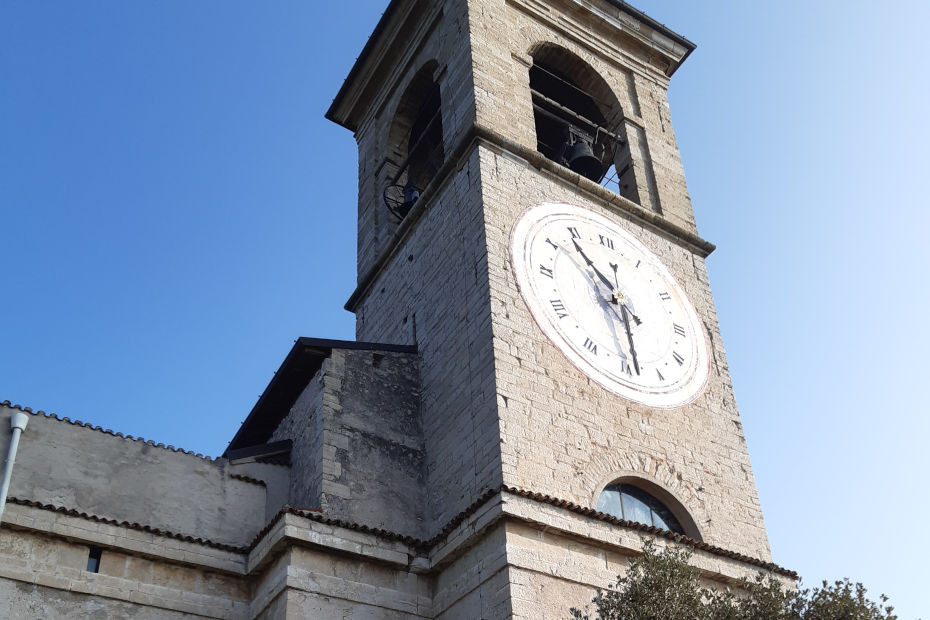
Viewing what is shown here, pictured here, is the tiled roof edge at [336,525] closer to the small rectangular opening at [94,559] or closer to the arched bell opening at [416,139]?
the small rectangular opening at [94,559]

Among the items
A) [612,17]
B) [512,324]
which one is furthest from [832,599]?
[612,17]

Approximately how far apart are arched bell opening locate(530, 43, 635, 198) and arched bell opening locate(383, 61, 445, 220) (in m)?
1.61

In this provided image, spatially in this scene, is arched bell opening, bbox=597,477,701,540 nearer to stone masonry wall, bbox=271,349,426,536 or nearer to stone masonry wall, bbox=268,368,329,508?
stone masonry wall, bbox=271,349,426,536

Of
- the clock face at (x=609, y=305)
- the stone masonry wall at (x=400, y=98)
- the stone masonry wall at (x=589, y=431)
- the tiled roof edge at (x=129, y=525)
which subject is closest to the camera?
the tiled roof edge at (x=129, y=525)

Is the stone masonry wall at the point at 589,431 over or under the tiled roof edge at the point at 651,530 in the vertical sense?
over

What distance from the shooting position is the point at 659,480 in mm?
10805

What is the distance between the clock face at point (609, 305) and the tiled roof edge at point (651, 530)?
1.90 meters

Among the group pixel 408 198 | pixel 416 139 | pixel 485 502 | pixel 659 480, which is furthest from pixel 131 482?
pixel 416 139

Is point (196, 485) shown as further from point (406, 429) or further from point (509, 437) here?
point (509, 437)

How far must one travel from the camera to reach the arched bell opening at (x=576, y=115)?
15.0 meters

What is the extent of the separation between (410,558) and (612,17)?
10.1 meters

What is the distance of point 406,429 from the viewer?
11281 mm

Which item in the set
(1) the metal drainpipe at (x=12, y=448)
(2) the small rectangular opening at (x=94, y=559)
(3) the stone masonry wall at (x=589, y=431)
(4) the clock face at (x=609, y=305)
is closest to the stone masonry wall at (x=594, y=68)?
(4) the clock face at (x=609, y=305)

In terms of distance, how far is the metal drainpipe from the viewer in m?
9.01
